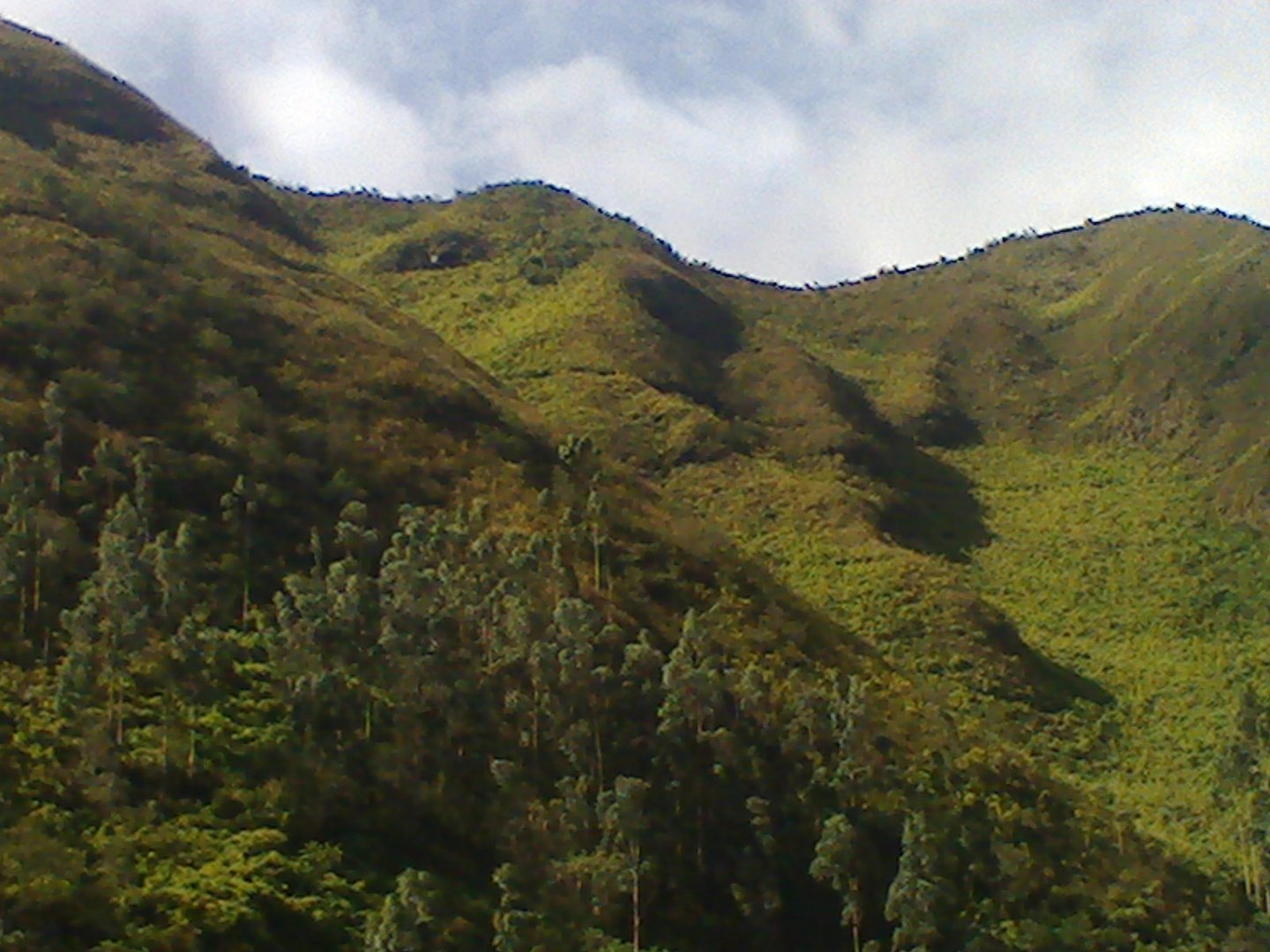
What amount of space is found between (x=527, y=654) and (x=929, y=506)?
66104mm

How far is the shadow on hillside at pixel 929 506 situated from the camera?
325 feet

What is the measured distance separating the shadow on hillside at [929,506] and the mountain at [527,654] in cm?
50

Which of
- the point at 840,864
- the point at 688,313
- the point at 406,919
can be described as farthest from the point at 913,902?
the point at 688,313

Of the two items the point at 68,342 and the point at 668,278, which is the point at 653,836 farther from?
the point at 668,278

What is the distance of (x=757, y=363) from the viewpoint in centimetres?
12688

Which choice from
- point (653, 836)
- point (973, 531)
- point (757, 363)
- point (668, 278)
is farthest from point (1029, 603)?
point (668, 278)

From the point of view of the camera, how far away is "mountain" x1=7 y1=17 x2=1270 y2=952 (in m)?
38.8

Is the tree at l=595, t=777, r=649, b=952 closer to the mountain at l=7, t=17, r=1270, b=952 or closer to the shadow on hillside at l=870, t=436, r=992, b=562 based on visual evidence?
the mountain at l=7, t=17, r=1270, b=952

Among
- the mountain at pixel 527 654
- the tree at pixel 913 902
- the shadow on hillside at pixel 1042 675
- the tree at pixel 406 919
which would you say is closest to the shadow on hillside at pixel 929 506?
the mountain at pixel 527 654

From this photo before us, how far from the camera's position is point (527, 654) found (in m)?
47.7

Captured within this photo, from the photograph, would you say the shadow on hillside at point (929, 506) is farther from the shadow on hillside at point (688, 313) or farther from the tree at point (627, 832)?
the tree at point (627, 832)

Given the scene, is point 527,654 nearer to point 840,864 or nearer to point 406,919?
point 840,864

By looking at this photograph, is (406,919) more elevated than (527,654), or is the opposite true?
(527,654)

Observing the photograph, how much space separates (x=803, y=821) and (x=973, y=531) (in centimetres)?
6220
